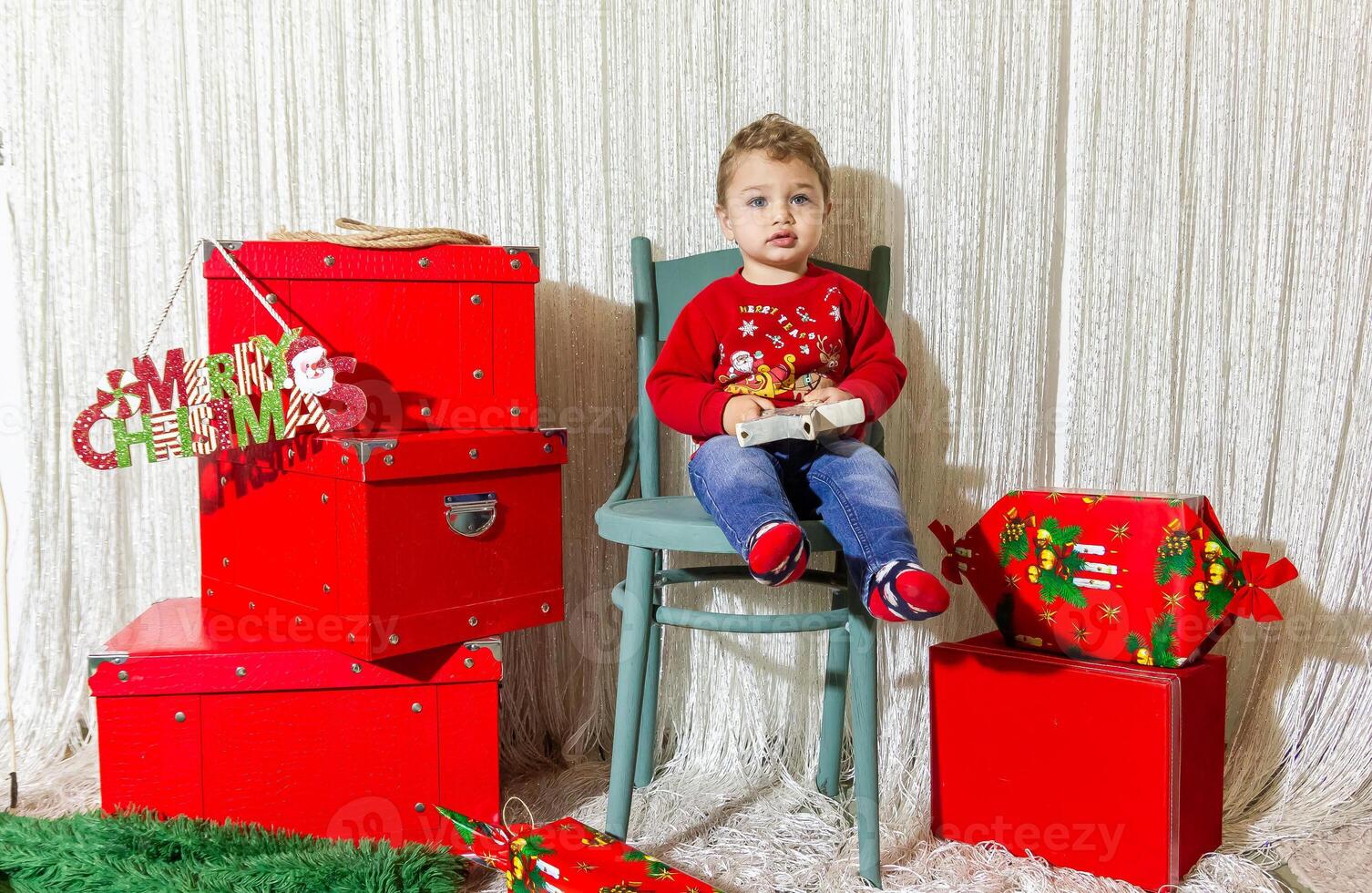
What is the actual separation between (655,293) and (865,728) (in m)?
0.61

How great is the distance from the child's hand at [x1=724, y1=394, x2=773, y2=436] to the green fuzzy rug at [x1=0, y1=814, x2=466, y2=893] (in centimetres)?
54

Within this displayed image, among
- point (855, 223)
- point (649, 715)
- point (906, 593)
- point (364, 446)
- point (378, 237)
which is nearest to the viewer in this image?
point (906, 593)

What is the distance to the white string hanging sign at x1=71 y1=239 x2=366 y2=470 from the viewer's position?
1.06 meters

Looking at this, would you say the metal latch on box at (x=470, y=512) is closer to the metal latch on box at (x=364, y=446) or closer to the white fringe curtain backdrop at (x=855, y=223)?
the metal latch on box at (x=364, y=446)

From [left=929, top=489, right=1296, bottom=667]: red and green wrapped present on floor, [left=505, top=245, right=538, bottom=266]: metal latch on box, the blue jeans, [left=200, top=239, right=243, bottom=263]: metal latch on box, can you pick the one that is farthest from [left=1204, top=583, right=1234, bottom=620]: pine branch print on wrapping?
[left=200, top=239, right=243, bottom=263]: metal latch on box

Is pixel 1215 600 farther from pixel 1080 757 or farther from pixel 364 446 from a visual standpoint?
pixel 364 446

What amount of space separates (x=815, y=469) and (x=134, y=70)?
1.05 metres

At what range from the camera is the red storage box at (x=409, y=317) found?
112 cm

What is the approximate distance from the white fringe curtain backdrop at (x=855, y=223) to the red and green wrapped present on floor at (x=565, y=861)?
257 mm

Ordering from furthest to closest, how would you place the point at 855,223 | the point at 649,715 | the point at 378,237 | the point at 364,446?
the point at 855,223 → the point at 649,715 → the point at 378,237 → the point at 364,446

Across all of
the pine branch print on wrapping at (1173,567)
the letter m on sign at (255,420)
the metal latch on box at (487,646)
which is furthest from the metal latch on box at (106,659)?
the pine branch print on wrapping at (1173,567)

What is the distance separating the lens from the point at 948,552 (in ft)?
3.99

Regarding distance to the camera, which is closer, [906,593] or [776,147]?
[906,593]

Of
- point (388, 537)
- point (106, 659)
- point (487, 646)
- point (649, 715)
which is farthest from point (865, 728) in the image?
point (106, 659)
